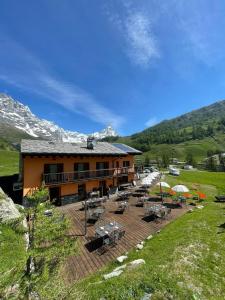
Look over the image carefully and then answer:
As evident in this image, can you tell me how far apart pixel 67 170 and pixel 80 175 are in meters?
2.43

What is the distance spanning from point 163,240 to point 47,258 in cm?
973

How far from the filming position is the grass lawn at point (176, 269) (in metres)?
6.55

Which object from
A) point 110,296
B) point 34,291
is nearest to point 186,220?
point 110,296

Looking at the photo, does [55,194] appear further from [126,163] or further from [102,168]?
[126,163]

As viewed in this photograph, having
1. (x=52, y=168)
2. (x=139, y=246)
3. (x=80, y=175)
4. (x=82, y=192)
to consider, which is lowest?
(x=139, y=246)

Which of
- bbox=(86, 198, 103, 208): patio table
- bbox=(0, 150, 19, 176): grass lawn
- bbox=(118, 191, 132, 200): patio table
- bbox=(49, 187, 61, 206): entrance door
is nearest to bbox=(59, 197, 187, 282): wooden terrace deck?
bbox=(118, 191, 132, 200): patio table

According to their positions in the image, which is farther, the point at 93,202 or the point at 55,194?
the point at 55,194

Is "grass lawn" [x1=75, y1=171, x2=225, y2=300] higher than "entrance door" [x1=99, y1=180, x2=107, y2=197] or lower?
lower

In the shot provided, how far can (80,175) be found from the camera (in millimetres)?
26062

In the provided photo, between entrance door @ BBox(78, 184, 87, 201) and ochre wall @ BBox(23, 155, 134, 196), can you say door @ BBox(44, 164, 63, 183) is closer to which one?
ochre wall @ BBox(23, 155, 134, 196)

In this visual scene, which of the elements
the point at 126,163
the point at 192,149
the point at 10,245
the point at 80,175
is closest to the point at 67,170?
the point at 80,175

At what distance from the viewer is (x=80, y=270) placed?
10.4 metres

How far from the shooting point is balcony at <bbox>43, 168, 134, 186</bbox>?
73.6ft

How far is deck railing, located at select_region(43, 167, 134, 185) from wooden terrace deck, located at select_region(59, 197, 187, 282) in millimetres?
3681
